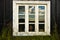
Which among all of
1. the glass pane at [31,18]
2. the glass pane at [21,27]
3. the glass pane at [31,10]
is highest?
the glass pane at [31,10]

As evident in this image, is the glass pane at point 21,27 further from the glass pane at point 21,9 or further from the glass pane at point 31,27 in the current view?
the glass pane at point 21,9

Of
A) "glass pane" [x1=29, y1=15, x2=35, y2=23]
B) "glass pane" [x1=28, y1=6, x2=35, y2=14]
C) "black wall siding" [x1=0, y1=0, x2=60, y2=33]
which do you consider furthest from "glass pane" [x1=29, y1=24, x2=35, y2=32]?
"black wall siding" [x1=0, y1=0, x2=60, y2=33]

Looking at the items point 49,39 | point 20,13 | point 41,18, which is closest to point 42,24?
point 41,18

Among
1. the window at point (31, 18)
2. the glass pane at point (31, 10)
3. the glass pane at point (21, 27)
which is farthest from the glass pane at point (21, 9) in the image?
the glass pane at point (21, 27)

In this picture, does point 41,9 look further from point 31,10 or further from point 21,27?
point 21,27

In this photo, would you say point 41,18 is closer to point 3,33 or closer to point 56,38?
point 56,38

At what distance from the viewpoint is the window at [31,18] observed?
11.8 ft

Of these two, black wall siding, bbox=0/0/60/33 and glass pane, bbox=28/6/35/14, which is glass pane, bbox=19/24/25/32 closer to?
black wall siding, bbox=0/0/60/33

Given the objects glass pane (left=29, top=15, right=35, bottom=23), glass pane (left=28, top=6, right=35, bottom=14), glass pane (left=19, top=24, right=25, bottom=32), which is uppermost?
glass pane (left=28, top=6, right=35, bottom=14)

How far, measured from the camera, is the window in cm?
359

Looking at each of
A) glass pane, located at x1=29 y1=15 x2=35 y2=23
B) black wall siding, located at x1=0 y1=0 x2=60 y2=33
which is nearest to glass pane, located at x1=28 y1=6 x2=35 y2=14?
glass pane, located at x1=29 y1=15 x2=35 y2=23

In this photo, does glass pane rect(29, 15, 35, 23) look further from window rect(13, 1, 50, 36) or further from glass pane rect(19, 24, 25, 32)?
glass pane rect(19, 24, 25, 32)

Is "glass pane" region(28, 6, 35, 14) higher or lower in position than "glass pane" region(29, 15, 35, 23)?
higher

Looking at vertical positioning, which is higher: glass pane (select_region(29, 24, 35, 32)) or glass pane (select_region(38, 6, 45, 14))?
glass pane (select_region(38, 6, 45, 14))
